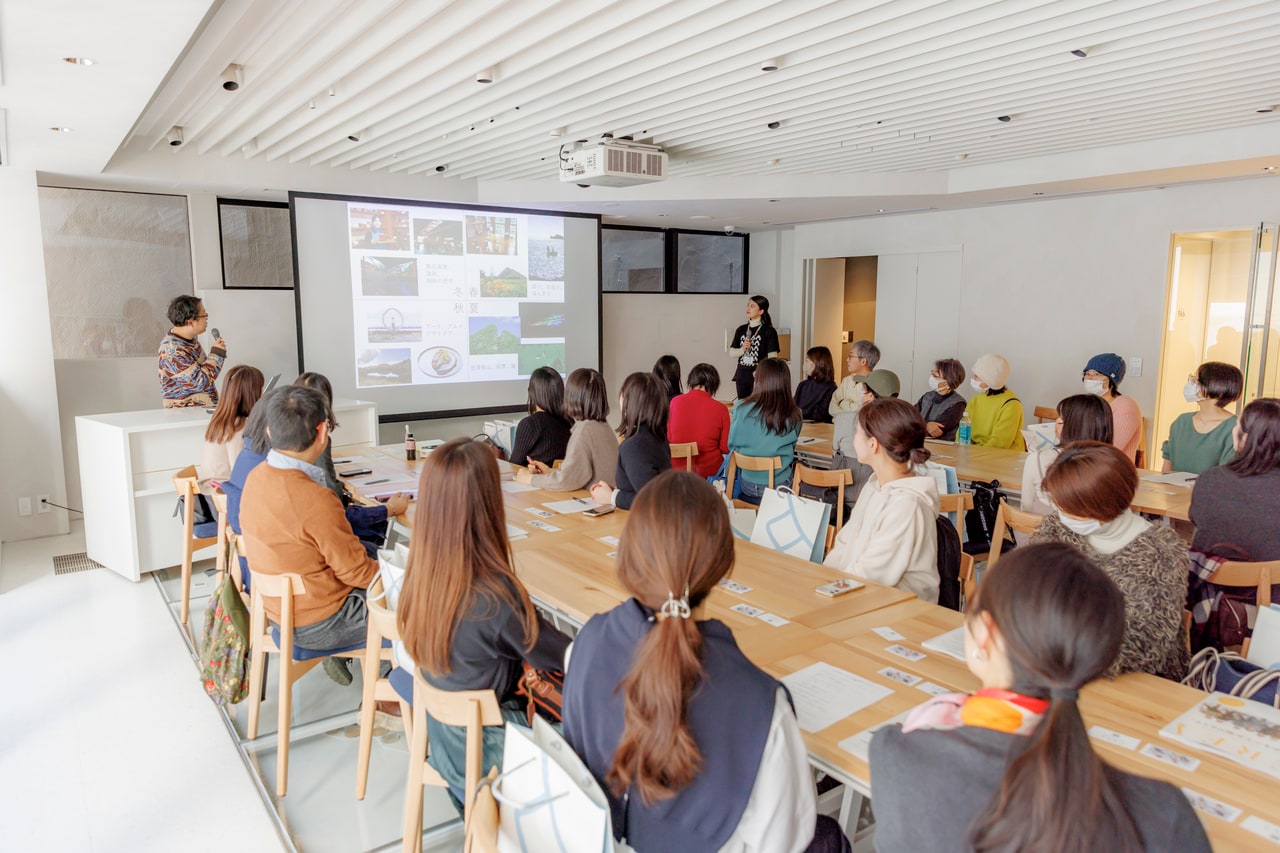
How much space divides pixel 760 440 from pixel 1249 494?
2.40 metres

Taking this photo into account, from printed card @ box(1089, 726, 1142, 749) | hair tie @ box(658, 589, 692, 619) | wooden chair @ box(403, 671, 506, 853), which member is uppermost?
hair tie @ box(658, 589, 692, 619)

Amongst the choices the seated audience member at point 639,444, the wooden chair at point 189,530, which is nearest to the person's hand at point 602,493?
the seated audience member at point 639,444

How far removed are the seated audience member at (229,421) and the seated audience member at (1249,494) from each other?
4.36 m

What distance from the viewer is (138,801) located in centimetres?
282

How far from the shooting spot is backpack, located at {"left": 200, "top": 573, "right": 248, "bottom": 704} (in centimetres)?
315

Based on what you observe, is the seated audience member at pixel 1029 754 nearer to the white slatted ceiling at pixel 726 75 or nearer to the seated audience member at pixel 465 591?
the seated audience member at pixel 465 591

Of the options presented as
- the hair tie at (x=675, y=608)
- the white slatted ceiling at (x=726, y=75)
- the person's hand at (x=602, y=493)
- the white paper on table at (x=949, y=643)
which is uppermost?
the white slatted ceiling at (x=726, y=75)

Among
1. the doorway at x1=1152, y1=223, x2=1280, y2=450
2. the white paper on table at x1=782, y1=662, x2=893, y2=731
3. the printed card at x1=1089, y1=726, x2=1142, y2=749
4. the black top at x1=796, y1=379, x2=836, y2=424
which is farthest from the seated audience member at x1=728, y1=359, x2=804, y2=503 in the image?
the doorway at x1=1152, y1=223, x2=1280, y2=450

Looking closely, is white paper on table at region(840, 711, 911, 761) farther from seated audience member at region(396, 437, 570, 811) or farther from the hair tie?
seated audience member at region(396, 437, 570, 811)

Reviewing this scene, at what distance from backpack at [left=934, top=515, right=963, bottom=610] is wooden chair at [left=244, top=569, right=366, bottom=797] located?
2.15 m

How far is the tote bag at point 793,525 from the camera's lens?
3.11 metres

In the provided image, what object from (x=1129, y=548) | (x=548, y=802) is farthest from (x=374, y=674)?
(x=1129, y=548)

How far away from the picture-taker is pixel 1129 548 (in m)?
2.12

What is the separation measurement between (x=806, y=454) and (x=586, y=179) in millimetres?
2393
